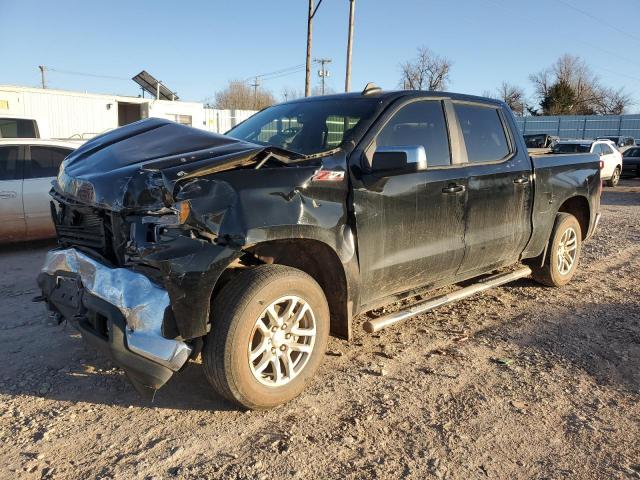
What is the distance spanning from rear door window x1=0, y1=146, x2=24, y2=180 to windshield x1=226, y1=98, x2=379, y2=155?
13.7 ft

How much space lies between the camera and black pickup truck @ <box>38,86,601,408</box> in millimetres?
2844

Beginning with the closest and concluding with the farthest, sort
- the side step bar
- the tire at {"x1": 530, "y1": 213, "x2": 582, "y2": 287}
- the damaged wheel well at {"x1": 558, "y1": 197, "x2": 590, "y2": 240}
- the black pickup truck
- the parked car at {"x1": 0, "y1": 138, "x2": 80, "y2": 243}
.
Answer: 1. the black pickup truck
2. the side step bar
3. the tire at {"x1": 530, "y1": 213, "x2": 582, "y2": 287}
4. the damaged wheel well at {"x1": 558, "y1": 197, "x2": 590, "y2": 240}
5. the parked car at {"x1": 0, "y1": 138, "x2": 80, "y2": 243}

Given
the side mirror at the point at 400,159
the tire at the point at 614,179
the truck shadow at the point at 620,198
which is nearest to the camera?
the side mirror at the point at 400,159

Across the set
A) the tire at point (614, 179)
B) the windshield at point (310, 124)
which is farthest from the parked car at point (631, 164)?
the windshield at point (310, 124)

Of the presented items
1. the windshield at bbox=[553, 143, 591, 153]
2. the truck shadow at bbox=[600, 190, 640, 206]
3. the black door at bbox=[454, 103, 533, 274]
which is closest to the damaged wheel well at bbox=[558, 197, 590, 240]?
the black door at bbox=[454, 103, 533, 274]

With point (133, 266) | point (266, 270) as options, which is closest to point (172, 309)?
point (133, 266)

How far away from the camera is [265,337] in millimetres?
3137

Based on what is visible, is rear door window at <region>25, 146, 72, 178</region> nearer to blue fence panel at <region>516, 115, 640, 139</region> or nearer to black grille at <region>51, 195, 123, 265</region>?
black grille at <region>51, 195, 123, 265</region>

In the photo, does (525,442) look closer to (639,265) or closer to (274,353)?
(274,353)

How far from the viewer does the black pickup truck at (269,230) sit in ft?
9.33

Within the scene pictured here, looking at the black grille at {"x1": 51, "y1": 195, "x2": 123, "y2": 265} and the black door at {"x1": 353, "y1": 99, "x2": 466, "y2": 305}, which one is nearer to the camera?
the black grille at {"x1": 51, "y1": 195, "x2": 123, "y2": 265}

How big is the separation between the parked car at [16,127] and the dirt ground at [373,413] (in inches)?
300

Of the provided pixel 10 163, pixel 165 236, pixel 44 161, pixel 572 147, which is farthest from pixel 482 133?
pixel 572 147

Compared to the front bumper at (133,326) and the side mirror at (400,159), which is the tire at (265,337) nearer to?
the front bumper at (133,326)
